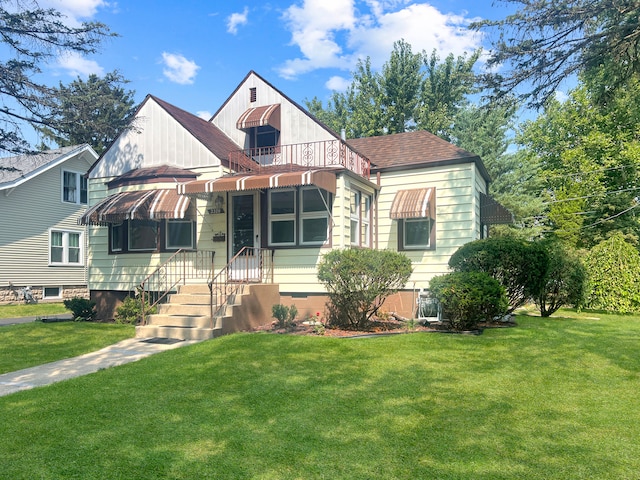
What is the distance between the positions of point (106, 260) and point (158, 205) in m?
3.45

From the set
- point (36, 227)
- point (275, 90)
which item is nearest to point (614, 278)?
point (275, 90)

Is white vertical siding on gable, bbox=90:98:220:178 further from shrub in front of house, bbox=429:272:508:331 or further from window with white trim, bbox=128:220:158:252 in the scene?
shrub in front of house, bbox=429:272:508:331

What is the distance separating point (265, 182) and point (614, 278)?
37.6 feet

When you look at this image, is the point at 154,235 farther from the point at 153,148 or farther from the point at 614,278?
the point at 614,278

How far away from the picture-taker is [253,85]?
1475 cm

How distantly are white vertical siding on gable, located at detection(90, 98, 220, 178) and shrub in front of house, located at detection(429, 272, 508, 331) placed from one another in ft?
23.8

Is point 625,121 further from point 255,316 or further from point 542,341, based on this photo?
point 255,316

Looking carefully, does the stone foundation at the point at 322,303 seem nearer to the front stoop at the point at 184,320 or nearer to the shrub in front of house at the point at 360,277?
the shrub in front of house at the point at 360,277

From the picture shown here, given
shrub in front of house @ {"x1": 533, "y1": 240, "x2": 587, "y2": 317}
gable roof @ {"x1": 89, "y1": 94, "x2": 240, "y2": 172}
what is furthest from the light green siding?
gable roof @ {"x1": 89, "y1": 94, "x2": 240, "y2": 172}

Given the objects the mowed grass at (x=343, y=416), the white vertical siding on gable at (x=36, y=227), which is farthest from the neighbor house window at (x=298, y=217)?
the white vertical siding on gable at (x=36, y=227)

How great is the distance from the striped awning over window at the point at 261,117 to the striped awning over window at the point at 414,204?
4607 mm

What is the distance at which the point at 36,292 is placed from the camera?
2130 cm

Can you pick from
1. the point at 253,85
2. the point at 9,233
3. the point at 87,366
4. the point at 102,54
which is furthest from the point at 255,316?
the point at 9,233

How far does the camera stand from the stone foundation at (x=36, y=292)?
20047 mm
